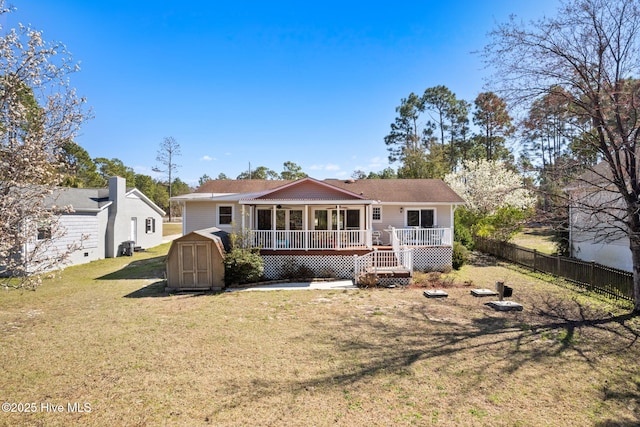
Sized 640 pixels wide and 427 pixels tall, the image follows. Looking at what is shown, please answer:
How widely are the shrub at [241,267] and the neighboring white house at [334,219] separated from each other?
1.10 metres

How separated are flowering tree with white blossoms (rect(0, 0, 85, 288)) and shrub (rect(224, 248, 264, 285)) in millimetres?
7055

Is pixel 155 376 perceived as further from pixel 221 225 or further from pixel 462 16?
pixel 462 16

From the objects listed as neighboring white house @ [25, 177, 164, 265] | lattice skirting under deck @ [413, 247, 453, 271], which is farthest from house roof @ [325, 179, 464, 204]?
neighboring white house @ [25, 177, 164, 265]

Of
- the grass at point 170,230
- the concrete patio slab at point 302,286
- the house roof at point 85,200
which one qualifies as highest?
the house roof at point 85,200

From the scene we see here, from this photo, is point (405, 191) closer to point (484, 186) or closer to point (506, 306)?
point (506, 306)

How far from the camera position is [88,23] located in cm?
884

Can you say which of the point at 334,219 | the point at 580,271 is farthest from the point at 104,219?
the point at 580,271

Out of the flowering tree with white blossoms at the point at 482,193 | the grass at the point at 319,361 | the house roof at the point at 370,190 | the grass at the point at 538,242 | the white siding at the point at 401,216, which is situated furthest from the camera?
the flowering tree with white blossoms at the point at 482,193

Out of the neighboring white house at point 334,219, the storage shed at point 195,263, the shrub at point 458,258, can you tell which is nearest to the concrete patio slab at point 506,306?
the neighboring white house at point 334,219

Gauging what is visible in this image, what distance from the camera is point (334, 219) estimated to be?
722 inches

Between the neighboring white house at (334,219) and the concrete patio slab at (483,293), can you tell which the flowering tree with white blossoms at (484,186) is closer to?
the neighboring white house at (334,219)

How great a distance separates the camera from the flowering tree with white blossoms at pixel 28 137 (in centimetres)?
437

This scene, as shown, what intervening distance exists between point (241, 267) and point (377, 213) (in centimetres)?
918

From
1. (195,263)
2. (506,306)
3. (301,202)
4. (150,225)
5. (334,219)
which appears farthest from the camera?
(150,225)
